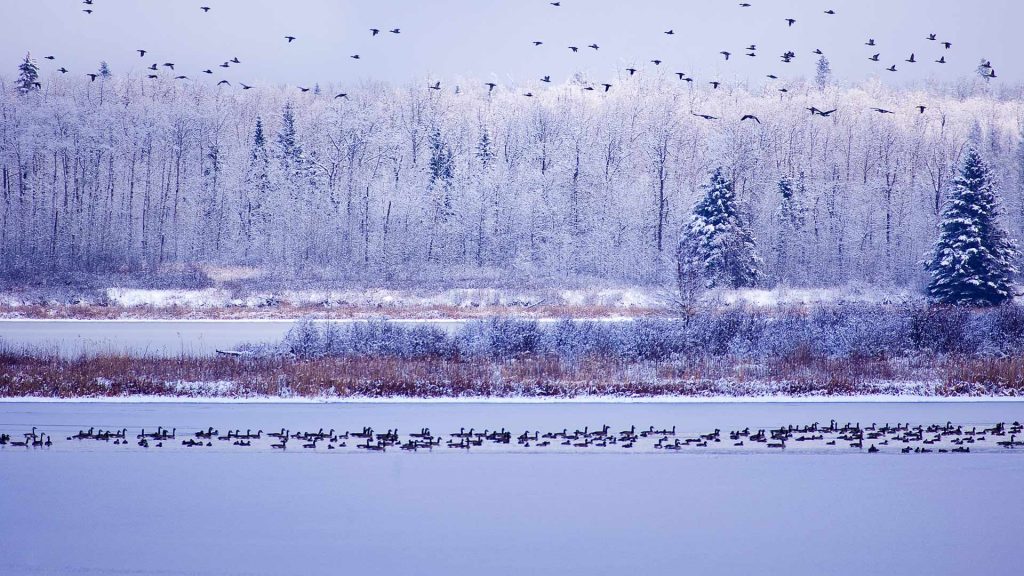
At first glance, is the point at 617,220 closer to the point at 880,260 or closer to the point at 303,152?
the point at 880,260

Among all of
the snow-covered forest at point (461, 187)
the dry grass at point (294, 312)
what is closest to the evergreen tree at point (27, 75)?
the snow-covered forest at point (461, 187)

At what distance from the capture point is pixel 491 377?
1830 centimetres

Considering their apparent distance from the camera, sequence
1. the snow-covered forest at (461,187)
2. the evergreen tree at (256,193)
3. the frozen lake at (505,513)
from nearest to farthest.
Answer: the frozen lake at (505,513), the snow-covered forest at (461,187), the evergreen tree at (256,193)

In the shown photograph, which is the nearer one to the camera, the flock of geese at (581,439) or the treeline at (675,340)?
the flock of geese at (581,439)

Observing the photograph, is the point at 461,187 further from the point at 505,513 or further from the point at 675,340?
the point at 505,513

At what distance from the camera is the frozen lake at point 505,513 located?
27.1 ft

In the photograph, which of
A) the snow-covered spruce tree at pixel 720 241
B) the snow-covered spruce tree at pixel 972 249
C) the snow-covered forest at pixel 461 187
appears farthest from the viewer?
the snow-covered forest at pixel 461 187

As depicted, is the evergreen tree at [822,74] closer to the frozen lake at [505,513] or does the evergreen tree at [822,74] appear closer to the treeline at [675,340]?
the treeline at [675,340]

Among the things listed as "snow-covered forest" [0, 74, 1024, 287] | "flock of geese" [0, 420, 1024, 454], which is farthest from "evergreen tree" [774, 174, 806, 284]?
"flock of geese" [0, 420, 1024, 454]

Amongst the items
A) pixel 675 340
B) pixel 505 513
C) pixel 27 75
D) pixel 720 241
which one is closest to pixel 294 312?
pixel 675 340

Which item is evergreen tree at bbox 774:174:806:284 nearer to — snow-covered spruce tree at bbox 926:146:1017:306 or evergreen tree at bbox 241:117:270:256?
snow-covered spruce tree at bbox 926:146:1017:306

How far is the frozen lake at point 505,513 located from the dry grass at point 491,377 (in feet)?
12.5

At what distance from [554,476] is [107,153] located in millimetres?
57715

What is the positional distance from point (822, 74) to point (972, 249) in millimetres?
66906
